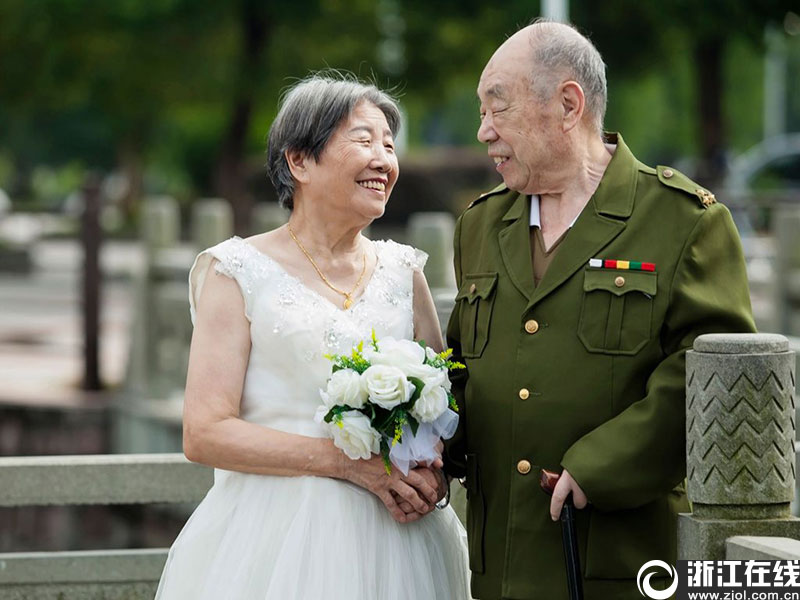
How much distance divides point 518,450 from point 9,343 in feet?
43.9

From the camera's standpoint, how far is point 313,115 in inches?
159

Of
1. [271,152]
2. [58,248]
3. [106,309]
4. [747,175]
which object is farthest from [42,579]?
[58,248]

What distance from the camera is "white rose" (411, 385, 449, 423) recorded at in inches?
149

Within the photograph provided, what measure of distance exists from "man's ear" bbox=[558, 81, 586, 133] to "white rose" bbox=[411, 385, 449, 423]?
77 cm

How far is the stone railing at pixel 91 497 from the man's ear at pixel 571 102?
6.75 feet

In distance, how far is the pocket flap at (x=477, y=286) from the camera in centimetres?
407

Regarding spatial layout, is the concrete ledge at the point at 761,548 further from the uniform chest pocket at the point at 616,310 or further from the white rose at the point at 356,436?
the white rose at the point at 356,436

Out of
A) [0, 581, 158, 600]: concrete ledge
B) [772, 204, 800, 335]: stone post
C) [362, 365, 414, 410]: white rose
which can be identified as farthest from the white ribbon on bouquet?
[772, 204, 800, 335]: stone post

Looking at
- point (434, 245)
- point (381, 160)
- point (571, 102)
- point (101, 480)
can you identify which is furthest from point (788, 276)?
point (381, 160)

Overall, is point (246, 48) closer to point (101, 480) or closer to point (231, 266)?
point (101, 480)

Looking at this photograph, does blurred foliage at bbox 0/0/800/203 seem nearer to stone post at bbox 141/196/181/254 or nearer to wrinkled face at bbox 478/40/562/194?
stone post at bbox 141/196/181/254

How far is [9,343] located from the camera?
16562 mm

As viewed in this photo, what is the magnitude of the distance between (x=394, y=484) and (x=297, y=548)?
1.02ft

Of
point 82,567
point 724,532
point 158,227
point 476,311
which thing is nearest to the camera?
point 724,532
